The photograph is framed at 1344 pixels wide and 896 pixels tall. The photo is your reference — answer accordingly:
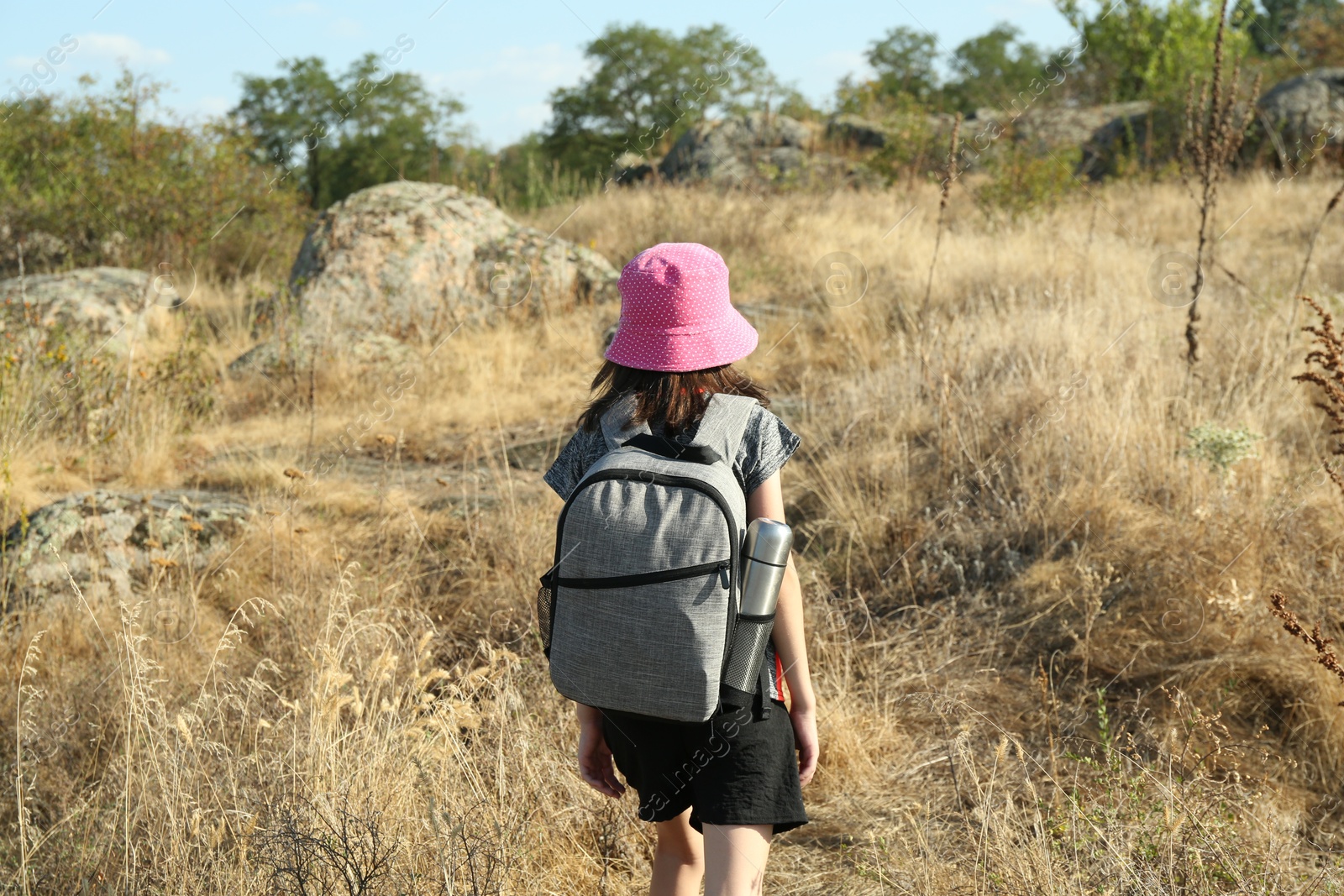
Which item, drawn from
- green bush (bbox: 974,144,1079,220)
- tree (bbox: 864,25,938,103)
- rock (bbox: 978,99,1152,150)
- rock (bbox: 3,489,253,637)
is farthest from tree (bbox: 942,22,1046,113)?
rock (bbox: 3,489,253,637)

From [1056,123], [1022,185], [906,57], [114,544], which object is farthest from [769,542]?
[906,57]

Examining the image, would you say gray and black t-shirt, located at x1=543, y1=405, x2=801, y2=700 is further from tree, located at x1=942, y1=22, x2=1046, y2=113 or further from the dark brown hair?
tree, located at x1=942, y1=22, x2=1046, y2=113

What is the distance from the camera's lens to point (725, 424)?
1.69 metres

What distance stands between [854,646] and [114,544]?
113 inches

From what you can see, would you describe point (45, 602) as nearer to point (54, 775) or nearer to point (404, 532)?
point (54, 775)

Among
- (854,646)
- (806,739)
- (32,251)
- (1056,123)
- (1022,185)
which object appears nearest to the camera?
(806,739)

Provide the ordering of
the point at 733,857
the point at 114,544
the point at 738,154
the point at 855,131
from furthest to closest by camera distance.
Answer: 1. the point at 855,131
2. the point at 738,154
3. the point at 114,544
4. the point at 733,857

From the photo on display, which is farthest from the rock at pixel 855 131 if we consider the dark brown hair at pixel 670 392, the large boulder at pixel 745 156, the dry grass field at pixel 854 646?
the dark brown hair at pixel 670 392

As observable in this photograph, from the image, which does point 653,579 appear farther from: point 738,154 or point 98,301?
point 738,154

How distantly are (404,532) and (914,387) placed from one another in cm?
256

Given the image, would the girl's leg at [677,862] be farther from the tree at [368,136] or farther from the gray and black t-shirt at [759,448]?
the tree at [368,136]

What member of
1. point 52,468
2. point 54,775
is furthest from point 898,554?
point 52,468

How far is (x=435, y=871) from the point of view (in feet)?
7.15

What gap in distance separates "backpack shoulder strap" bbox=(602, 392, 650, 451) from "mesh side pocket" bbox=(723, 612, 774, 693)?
14.5 inches
